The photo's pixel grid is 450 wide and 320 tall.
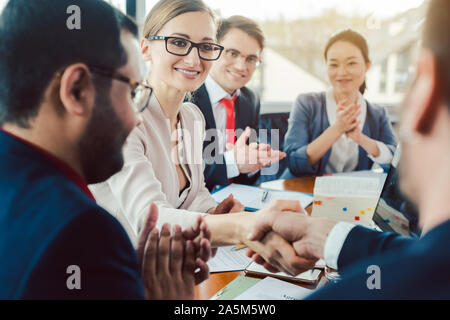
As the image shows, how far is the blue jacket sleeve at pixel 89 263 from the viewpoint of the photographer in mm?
285

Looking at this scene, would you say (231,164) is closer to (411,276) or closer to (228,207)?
(228,207)

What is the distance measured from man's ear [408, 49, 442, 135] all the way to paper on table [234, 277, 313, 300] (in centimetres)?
31

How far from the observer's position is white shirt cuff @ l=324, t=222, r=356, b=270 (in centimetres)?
54

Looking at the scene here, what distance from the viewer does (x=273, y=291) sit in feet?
1.75

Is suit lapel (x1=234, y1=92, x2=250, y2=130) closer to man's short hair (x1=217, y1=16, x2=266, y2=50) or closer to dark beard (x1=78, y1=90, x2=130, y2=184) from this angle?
man's short hair (x1=217, y1=16, x2=266, y2=50)

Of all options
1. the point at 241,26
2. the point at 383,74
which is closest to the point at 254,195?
the point at 241,26

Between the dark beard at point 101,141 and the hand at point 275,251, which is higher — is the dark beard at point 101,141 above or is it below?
above

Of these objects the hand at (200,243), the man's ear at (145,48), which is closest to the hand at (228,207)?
the hand at (200,243)

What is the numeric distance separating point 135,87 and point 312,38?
72.6 inches

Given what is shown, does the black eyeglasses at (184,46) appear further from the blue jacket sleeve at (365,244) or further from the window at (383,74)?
the window at (383,74)

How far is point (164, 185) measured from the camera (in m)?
0.71

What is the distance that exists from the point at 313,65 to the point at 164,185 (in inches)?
67.9

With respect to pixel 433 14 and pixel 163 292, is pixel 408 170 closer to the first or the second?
pixel 433 14

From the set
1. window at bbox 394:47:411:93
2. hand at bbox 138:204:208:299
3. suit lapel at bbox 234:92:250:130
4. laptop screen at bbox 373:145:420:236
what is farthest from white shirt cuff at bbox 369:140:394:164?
hand at bbox 138:204:208:299
